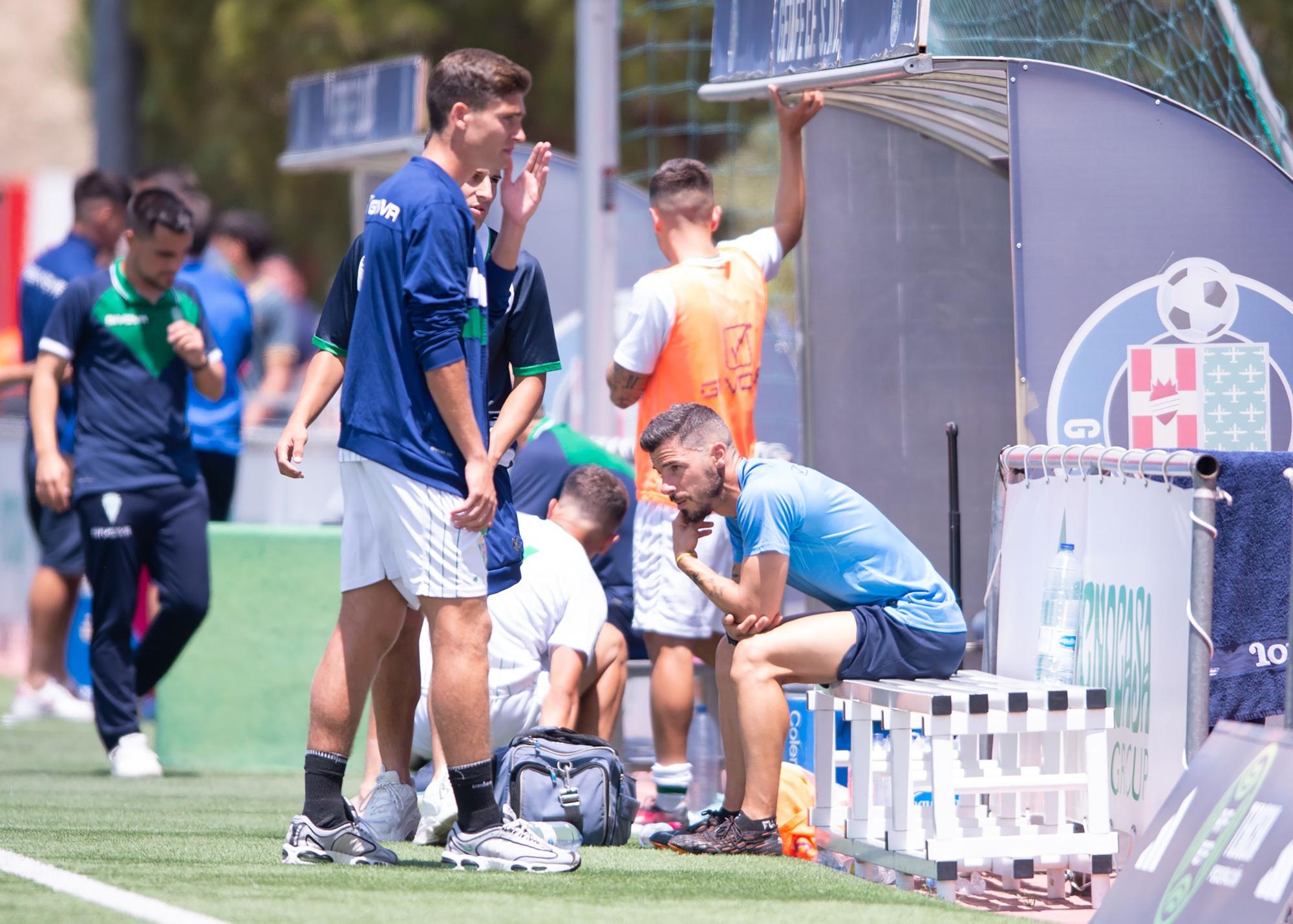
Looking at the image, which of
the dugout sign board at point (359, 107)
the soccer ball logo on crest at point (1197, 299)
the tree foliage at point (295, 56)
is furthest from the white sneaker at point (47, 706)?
the tree foliage at point (295, 56)

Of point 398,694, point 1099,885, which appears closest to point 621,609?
point 398,694

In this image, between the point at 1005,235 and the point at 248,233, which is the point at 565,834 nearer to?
the point at 1005,235

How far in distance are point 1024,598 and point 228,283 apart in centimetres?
496

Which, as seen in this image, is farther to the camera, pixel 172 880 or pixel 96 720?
pixel 96 720

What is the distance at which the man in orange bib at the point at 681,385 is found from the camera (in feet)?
20.6

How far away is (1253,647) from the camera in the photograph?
182 inches

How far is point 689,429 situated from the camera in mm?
5371

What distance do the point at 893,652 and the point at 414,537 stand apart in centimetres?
146

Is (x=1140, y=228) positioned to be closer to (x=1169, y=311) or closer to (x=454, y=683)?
(x=1169, y=311)

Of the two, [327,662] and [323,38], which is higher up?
[323,38]

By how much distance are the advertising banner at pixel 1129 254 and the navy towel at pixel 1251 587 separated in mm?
633

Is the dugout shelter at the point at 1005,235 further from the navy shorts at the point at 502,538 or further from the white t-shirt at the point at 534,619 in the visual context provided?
the navy shorts at the point at 502,538

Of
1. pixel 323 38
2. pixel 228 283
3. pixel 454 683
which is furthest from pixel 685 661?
pixel 323 38

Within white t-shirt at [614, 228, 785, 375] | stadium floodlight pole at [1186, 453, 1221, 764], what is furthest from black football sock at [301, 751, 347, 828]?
stadium floodlight pole at [1186, 453, 1221, 764]
